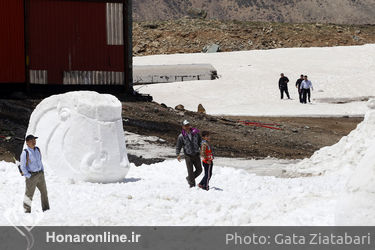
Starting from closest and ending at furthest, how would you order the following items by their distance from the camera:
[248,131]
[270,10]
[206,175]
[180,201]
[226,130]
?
[180,201]
[206,175]
[226,130]
[248,131]
[270,10]

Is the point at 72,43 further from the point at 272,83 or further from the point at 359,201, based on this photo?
the point at 359,201

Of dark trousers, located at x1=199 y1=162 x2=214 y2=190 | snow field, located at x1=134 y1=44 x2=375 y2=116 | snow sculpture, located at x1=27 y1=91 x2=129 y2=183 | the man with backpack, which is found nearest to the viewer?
the man with backpack

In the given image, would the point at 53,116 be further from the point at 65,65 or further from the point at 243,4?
the point at 243,4

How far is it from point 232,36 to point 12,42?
45946 mm

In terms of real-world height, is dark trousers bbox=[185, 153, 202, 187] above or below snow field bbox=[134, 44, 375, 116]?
above

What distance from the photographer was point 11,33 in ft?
101

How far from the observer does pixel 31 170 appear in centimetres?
1273

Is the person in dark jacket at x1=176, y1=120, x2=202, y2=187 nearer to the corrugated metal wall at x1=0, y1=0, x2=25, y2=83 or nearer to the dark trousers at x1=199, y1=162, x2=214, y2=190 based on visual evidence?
the dark trousers at x1=199, y1=162, x2=214, y2=190

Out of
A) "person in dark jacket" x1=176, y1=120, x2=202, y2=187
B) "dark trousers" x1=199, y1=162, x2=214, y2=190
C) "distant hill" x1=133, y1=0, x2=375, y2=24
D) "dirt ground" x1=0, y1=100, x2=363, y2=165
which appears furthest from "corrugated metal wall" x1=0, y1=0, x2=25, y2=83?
"distant hill" x1=133, y1=0, x2=375, y2=24

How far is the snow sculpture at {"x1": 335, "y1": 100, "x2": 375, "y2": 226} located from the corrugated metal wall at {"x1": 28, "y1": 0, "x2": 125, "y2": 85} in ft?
74.7

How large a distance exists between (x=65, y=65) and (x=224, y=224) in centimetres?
2141

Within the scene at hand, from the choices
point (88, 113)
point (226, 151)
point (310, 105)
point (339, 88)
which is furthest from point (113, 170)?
point (339, 88)

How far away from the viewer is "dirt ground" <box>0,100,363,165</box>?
23828mm

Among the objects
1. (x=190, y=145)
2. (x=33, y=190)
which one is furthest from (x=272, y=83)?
(x=33, y=190)
